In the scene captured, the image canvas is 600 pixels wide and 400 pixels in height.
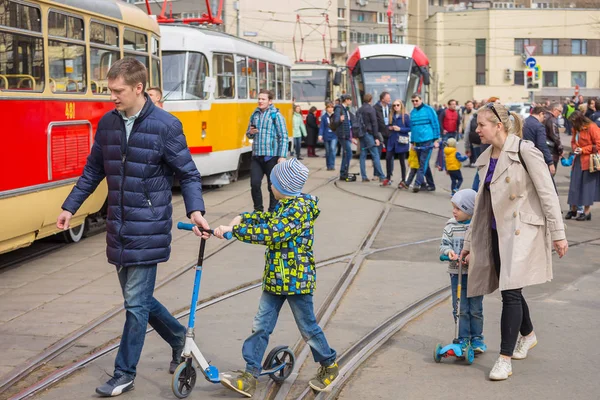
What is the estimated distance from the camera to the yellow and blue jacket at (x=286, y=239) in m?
5.13

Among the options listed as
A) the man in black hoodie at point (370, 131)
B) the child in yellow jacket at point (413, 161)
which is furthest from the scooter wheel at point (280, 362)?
the man in black hoodie at point (370, 131)

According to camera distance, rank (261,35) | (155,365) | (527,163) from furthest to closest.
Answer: (261,35) < (155,365) < (527,163)

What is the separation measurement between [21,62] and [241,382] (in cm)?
509

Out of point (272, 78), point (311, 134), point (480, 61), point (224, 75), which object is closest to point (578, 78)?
point (480, 61)

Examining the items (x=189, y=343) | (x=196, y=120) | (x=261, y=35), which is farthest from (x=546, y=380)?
(x=261, y=35)

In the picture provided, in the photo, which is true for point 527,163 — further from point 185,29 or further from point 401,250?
point 185,29

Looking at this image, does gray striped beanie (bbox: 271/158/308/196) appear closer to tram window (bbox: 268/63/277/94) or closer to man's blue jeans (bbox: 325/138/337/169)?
tram window (bbox: 268/63/277/94)

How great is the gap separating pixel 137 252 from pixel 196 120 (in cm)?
1133

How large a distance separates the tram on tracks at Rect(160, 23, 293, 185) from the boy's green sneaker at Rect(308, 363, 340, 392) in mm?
10705

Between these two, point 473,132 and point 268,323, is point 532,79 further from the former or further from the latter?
point 268,323

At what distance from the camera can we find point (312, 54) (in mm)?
67312

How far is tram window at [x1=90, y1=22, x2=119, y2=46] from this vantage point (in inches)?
441

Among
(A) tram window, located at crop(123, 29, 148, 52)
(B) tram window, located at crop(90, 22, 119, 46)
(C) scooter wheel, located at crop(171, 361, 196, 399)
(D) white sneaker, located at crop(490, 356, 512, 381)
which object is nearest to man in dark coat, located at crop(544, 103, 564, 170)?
(A) tram window, located at crop(123, 29, 148, 52)

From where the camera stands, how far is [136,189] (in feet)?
17.5
